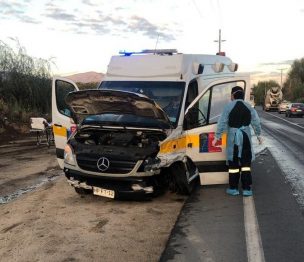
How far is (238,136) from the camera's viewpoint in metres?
7.56

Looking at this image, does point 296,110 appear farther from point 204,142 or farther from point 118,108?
point 118,108

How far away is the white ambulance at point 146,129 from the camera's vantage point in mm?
6988

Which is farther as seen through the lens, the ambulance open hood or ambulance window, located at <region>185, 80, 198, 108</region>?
ambulance window, located at <region>185, 80, 198, 108</region>

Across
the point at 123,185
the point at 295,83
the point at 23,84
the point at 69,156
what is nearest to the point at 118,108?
the point at 69,156

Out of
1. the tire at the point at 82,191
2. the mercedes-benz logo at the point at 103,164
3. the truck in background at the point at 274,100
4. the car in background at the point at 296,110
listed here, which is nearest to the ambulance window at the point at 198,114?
the mercedes-benz logo at the point at 103,164

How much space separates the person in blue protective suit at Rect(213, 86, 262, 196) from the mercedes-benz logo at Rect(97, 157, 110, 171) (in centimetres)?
186

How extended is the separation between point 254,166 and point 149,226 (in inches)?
217

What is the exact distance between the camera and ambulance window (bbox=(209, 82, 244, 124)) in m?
8.23

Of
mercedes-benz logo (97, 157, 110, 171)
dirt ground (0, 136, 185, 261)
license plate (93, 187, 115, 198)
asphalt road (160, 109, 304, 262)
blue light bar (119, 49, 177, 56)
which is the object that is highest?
blue light bar (119, 49, 177, 56)

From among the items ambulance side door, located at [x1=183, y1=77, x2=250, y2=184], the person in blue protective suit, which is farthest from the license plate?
the person in blue protective suit

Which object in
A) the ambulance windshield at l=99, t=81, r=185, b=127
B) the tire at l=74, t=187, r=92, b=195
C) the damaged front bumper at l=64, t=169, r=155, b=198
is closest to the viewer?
the damaged front bumper at l=64, t=169, r=155, b=198

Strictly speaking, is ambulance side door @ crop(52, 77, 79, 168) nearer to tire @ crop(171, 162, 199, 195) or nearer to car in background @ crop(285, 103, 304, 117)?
tire @ crop(171, 162, 199, 195)

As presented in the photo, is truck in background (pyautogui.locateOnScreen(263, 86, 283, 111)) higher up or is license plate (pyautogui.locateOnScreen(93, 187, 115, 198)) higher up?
license plate (pyautogui.locateOnScreen(93, 187, 115, 198))

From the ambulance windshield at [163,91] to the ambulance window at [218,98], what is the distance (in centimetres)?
57
